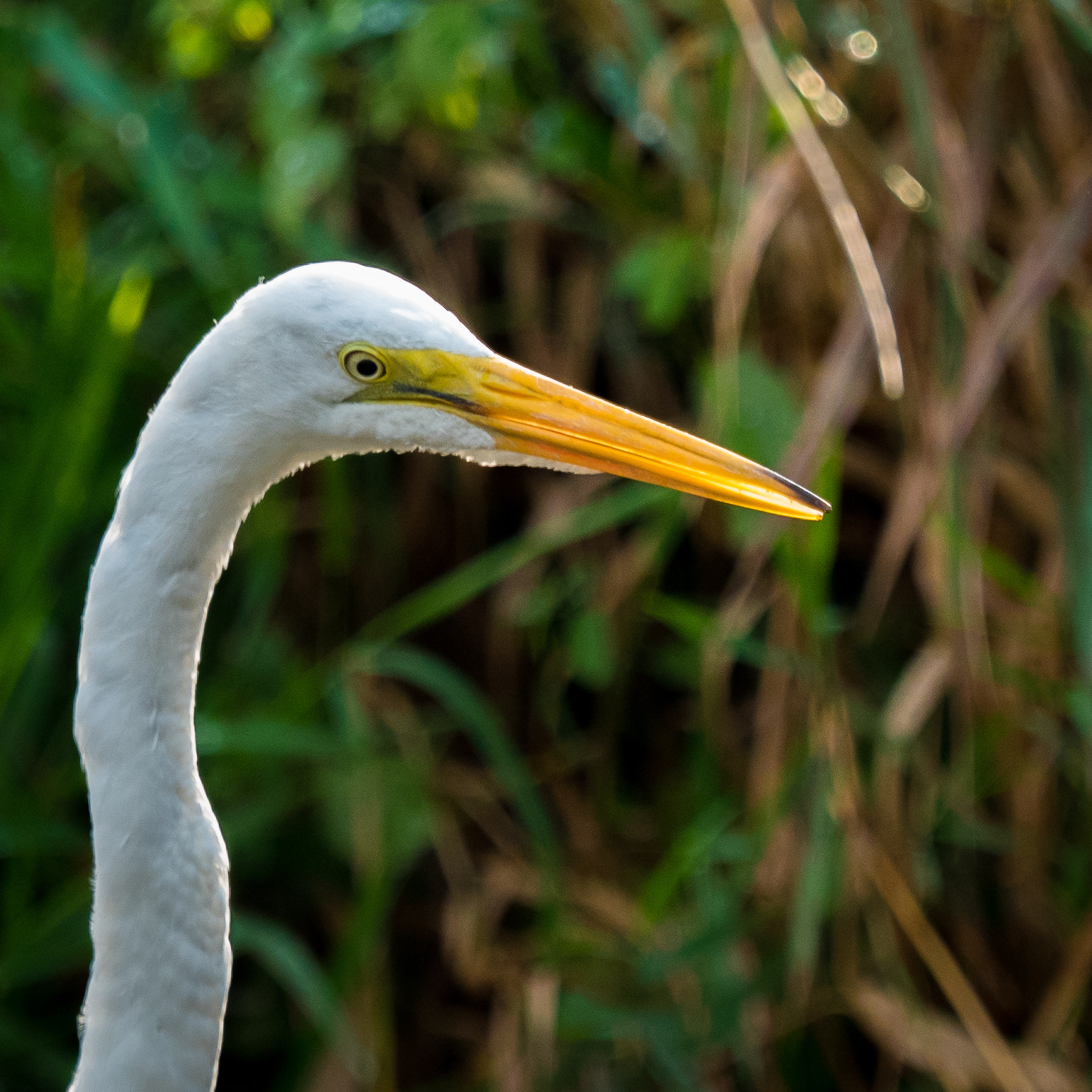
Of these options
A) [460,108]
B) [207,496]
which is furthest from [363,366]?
[460,108]

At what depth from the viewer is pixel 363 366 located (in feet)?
2.33

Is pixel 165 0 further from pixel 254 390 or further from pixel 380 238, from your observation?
pixel 254 390

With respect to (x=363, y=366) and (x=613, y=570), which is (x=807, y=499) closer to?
(x=363, y=366)

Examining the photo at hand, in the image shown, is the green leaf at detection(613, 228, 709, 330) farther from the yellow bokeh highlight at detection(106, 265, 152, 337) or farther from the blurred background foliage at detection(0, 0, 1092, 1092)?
the yellow bokeh highlight at detection(106, 265, 152, 337)

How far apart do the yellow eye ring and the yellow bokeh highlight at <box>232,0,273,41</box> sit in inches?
34.3

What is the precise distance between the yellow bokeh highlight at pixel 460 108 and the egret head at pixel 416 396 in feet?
2.33

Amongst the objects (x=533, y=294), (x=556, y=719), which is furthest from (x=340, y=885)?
(x=533, y=294)

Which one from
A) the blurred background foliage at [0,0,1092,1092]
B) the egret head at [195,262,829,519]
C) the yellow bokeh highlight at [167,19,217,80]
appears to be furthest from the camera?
the yellow bokeh highlight at [167,19,217,80]

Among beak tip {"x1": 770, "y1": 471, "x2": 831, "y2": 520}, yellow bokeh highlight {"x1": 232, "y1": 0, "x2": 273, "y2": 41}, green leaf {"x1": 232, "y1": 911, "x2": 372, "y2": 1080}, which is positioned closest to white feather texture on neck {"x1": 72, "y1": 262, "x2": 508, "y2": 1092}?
beak tip {"x1": 770, "y1": 471, "x2": 831, "y2": 520}

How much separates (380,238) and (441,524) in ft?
1.46

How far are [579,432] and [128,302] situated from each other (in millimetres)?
928

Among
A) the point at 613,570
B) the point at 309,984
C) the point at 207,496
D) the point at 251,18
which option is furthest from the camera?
the point at 613,570

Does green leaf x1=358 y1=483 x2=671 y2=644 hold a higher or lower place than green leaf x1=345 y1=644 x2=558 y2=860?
higher

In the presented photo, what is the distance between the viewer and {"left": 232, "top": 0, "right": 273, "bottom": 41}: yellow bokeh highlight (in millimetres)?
1384
